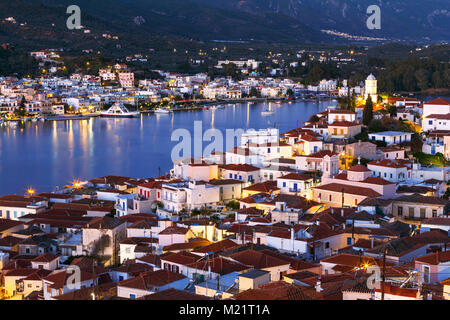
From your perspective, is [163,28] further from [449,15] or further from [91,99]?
[91,99]

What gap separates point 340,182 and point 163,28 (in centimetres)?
A: 5263

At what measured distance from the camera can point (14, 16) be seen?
42.7 m

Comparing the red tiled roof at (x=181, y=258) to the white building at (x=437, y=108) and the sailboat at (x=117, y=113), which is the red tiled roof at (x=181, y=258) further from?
the sailboat at (x=117, y=113)

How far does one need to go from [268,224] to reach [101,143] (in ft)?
36.3

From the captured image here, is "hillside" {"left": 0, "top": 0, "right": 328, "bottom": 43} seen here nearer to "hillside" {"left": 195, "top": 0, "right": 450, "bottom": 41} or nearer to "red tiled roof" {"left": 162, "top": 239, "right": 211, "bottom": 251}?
"hillside" {"left": 195, "top": 0, "right": 450, "bottom": 41}

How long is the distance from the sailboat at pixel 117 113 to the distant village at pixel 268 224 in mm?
13222

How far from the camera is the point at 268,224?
606cm

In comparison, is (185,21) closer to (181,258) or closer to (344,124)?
(344,124)

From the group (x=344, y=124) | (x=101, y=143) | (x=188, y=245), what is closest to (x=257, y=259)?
(x=188, y=245)

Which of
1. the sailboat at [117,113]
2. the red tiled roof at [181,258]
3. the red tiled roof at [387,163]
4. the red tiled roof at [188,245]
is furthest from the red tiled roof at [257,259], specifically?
the sailboat at [117,113]

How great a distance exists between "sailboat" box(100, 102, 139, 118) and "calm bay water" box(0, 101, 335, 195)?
Result: 0.37 meters

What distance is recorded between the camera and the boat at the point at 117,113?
77.7ft

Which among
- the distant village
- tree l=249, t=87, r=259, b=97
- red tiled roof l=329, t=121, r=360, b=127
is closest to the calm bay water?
the distant village

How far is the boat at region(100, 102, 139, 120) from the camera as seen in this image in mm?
23688
